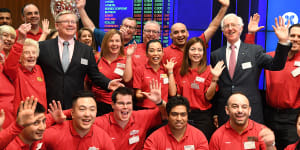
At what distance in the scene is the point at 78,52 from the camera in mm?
4141

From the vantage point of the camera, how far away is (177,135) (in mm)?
3887

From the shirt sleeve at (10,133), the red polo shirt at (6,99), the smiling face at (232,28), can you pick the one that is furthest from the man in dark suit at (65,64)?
the smiling face at (232,28)

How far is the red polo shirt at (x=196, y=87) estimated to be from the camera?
4.40m

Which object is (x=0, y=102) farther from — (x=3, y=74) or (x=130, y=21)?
(x=130, y=21)

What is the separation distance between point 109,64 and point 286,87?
6.99 feet

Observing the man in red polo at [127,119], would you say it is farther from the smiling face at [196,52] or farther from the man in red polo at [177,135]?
the smiling face at [196,52]

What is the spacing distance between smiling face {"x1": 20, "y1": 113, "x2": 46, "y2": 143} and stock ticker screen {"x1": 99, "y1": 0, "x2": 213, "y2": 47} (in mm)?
3220

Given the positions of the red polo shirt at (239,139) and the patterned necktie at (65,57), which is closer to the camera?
the red polo shirt at (239,139)

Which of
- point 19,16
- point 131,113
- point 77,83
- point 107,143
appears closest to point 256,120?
point 131,113

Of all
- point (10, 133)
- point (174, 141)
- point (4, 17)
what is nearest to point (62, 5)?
point (4, 17)

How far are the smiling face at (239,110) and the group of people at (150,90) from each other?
10 millimetres

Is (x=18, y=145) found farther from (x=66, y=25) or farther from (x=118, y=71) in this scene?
(x=118, y=71)

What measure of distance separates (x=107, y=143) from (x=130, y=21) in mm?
2094

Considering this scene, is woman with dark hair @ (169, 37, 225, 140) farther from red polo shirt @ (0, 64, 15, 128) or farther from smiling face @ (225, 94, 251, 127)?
red polo shirt @ (0, 64, 15, 128)
